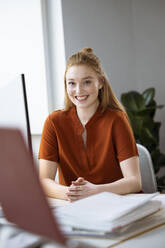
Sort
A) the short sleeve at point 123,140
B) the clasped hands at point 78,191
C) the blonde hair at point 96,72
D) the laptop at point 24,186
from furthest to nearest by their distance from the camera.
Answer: the blonde hair at point 96,72 → the short sleeve at point 123,140 → the clasped hands at point 78,191 → the laptop at point 24,186

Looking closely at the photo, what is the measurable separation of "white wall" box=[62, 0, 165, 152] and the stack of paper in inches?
81.9

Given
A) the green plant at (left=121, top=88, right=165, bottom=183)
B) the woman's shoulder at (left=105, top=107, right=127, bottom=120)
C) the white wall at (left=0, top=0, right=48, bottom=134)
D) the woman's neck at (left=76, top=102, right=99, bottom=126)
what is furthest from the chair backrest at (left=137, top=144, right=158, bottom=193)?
the green plant at (left=121, top=88, right=165, bottom=183)

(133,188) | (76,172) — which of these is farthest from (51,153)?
(133,188)

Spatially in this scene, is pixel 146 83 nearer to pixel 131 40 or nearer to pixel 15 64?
pixel 131 40

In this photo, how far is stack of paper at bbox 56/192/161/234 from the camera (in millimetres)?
845

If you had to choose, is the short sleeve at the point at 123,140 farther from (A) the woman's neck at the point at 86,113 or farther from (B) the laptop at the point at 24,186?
(B) the laptop at the point at 24,186

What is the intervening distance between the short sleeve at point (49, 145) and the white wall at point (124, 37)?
4.19 ft

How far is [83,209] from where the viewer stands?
0.90 meters

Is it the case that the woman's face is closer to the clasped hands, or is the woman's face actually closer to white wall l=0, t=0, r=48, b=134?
the clasped hands

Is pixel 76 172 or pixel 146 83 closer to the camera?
pixel 76 172

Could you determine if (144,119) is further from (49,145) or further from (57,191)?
(57,191)

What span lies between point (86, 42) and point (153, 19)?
3.91 ft

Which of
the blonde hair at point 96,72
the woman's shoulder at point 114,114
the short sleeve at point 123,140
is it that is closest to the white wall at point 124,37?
the blonde hair at point 96,72

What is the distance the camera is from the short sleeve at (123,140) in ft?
5.20
